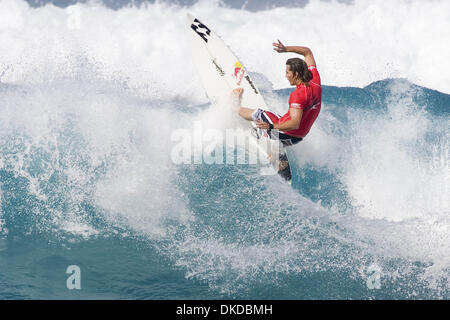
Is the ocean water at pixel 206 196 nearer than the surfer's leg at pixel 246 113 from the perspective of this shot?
Yes

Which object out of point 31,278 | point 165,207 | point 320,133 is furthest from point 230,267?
point 320,133

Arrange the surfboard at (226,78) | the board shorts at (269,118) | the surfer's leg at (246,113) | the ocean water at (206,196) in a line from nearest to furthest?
the ocean water at (206,196)
the board shorts at (269,118)
the surfer's leg at (246,113)
the surfboard at (226,78)

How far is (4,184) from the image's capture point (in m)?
5.75

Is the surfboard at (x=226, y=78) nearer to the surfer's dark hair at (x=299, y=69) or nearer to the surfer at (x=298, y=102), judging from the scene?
the surfer at (x=298, y=102)

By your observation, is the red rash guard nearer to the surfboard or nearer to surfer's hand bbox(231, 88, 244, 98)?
the surfboard

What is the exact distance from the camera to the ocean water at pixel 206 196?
166 inches

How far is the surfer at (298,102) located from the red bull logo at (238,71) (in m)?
0.95

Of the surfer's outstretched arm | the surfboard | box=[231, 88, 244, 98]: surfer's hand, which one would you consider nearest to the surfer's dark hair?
the surfer's outstretched arm

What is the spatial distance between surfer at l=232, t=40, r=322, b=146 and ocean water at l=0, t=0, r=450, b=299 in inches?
33.0

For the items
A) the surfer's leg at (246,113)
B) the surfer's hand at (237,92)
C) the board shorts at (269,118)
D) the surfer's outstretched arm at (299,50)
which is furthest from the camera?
the surfer's hand at (237,92)

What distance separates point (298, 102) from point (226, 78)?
174cm

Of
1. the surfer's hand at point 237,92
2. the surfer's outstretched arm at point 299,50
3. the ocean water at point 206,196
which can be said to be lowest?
the ocean water at point 206,196


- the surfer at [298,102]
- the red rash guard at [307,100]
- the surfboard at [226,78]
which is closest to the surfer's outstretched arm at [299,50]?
the surfer at [298,102]

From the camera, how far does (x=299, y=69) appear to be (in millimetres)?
4371
